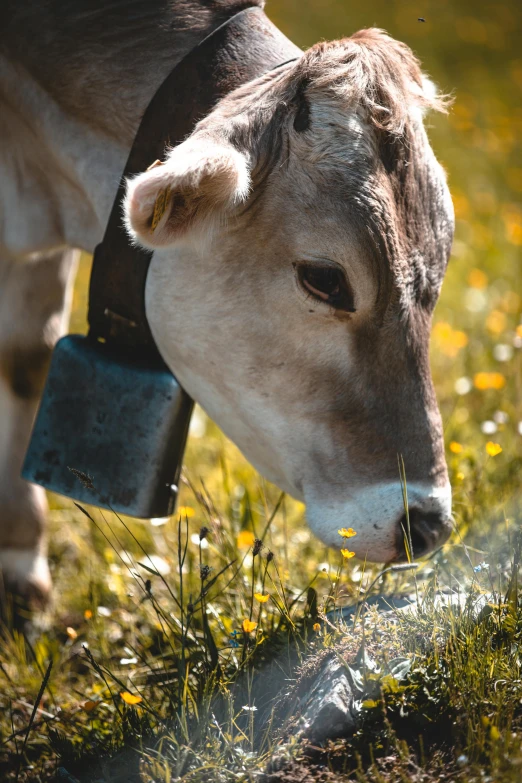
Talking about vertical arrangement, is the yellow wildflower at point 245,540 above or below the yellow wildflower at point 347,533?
below

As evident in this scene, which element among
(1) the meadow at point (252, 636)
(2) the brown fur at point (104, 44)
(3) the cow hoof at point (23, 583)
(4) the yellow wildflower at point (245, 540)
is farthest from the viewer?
(3) the cow hoof at point (23, 583)

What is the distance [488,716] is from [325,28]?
1153 cm

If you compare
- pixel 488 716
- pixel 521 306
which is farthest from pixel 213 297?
pixel 521 306

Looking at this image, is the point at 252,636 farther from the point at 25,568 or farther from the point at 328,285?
the point at 25,568

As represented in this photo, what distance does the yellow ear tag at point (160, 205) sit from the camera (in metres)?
2.08

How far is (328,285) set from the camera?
2.30 metres

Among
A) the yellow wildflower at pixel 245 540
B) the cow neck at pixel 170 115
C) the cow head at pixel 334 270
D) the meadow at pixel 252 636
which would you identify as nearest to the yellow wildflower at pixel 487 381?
the meadow at pixel 252 636

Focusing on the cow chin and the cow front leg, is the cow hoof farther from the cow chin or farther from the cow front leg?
the cow chin

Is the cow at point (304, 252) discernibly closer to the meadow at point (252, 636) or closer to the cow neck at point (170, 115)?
the cow neck at point (170, 115)

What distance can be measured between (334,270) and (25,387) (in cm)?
186

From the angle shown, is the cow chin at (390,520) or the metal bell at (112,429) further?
the metal bell at (112,429)

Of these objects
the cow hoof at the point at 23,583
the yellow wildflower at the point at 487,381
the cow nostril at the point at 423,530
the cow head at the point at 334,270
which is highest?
the cow head at the point at 334,270

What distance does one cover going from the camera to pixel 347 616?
2344mm

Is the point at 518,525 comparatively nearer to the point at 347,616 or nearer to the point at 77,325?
the point at 347,616
